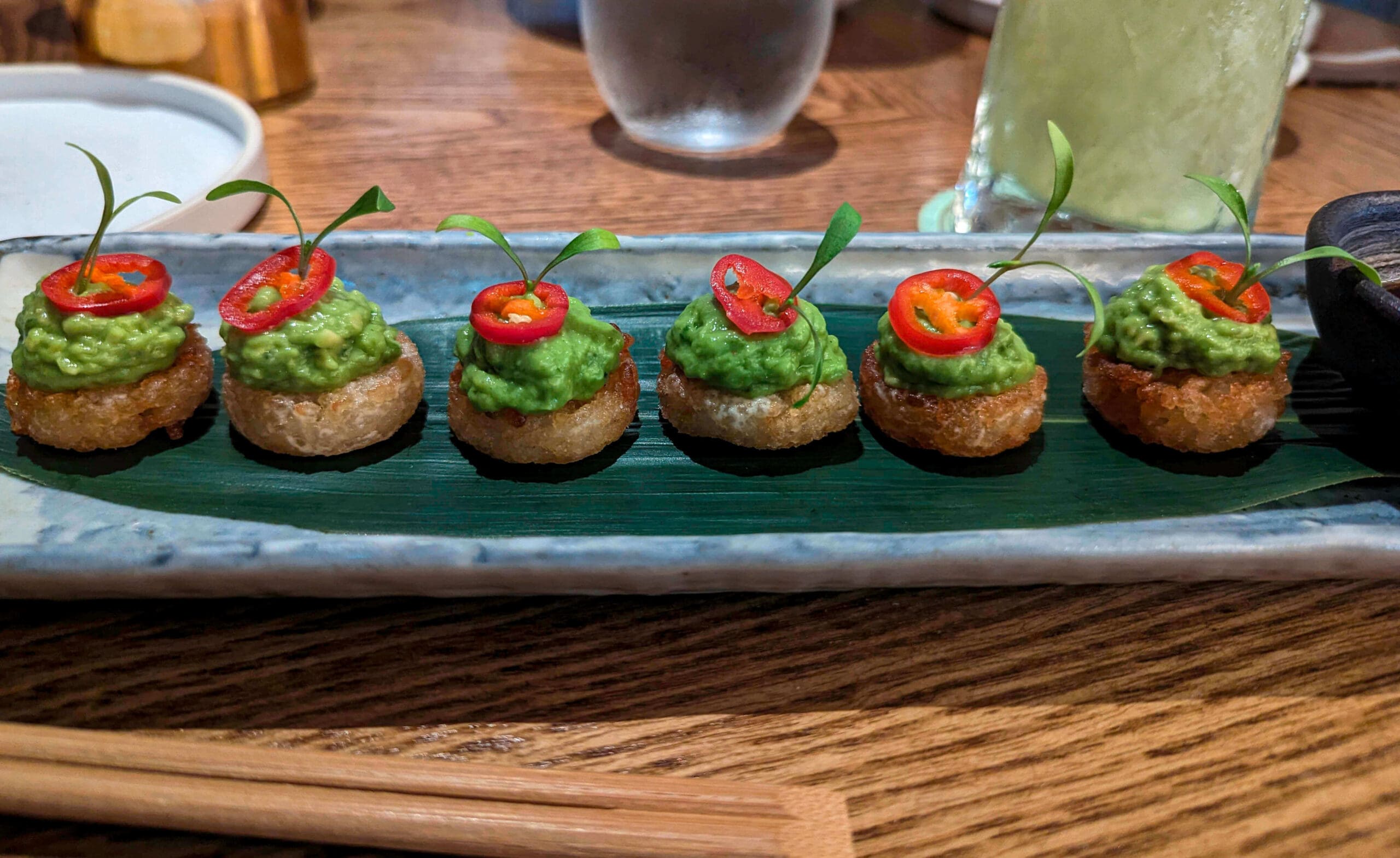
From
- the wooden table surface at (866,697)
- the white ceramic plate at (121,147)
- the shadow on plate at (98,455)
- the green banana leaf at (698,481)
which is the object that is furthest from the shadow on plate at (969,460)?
the white ceramic plate at (121,147)

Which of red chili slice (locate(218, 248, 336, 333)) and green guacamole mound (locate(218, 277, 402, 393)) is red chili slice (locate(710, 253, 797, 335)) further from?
red chili slice (locate(218, 248, 336, 333))

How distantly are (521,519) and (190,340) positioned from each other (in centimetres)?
125

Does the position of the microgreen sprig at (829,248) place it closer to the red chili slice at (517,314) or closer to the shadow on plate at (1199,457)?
the red chili slice at (517,314)

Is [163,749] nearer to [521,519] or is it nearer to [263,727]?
[263,727]

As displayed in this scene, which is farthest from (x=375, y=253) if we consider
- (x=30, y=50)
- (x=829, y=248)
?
(x=30, y=50)

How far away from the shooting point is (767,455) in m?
2.53

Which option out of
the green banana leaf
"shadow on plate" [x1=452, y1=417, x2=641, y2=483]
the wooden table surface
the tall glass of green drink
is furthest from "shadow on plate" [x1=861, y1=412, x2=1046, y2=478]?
the tall glass of green drink

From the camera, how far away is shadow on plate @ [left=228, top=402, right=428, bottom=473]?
2.44m

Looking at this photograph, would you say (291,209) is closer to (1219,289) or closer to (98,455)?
(98,455)

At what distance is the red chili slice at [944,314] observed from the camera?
8.06ft

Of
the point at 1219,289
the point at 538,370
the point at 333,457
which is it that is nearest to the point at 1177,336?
the point at 1219,289

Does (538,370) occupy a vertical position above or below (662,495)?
above

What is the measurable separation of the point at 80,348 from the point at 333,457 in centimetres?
70

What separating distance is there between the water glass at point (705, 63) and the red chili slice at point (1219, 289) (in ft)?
7.30
